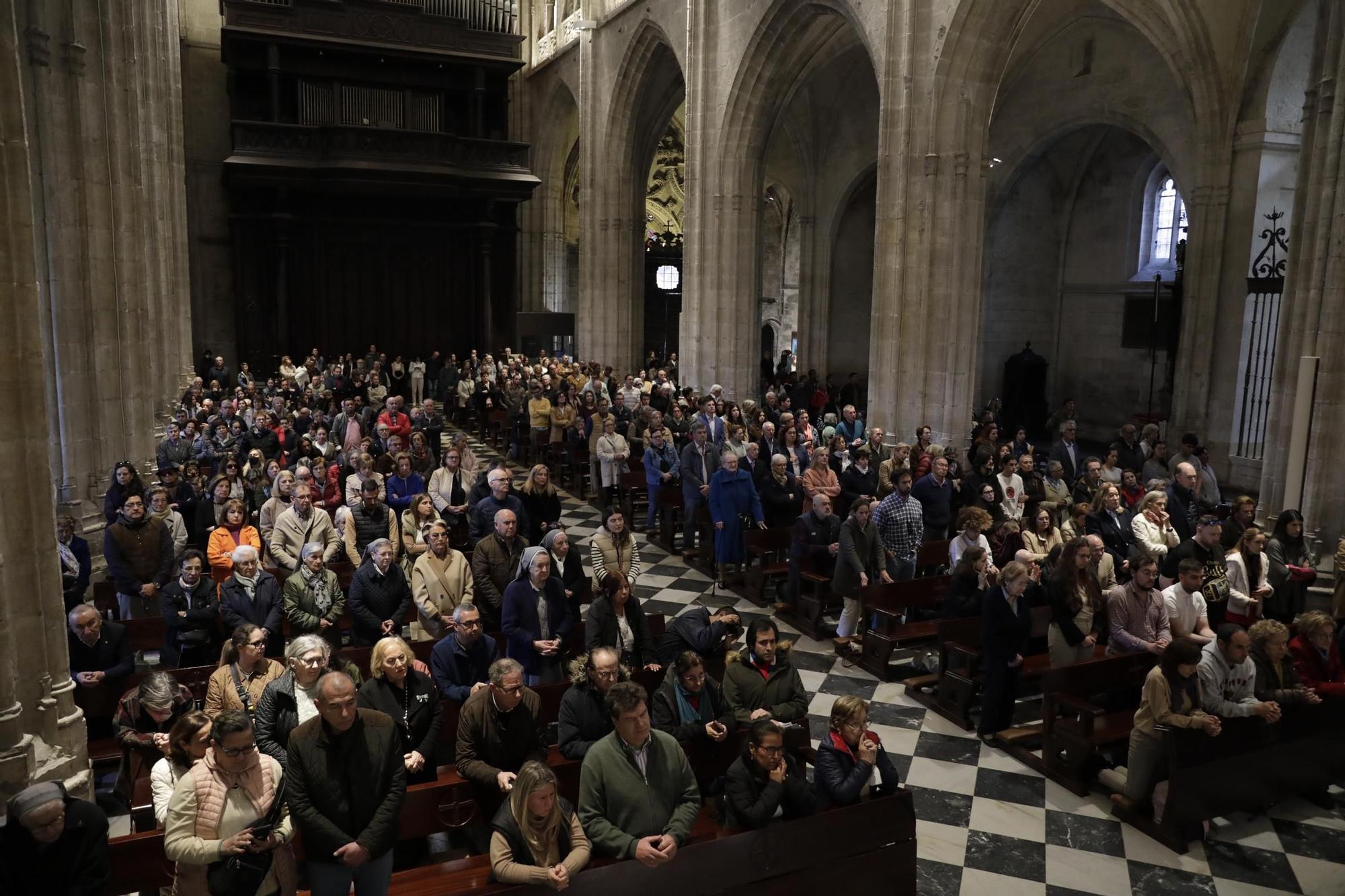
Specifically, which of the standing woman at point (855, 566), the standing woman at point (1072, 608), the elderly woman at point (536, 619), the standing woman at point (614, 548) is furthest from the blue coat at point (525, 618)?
the standing woman at point (1072, 608)

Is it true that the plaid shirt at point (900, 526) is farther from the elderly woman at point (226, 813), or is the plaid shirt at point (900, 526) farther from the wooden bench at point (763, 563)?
the elderly woman at point (226, 813)

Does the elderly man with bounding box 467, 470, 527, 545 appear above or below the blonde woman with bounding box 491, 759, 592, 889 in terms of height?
above

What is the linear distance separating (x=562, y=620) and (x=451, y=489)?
362 centimetres

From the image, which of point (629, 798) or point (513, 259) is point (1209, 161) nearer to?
point (629, 798)

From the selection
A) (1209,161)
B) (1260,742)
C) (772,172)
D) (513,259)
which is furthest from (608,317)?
(1260,742)

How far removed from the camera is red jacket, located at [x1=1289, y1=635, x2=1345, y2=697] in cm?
643

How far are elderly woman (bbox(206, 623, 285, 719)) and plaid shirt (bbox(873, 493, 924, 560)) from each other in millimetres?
5517

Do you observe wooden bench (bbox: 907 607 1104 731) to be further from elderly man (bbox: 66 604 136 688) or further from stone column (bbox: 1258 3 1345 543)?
elderly man (bbox: 66 604 136 688)

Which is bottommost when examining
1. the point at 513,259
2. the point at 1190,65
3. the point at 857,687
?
the point at 857,687

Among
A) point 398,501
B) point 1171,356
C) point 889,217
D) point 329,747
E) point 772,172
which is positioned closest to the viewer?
point 329,747

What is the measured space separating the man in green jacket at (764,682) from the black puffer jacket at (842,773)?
947 millimetres

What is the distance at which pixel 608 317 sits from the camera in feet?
85.3

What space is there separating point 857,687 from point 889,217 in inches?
345

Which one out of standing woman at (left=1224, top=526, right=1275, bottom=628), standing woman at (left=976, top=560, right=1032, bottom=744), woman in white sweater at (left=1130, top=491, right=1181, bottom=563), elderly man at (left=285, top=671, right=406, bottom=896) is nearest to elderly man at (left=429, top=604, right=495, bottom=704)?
elderly man at (left=285, top=671, right=406, bottom=896)
